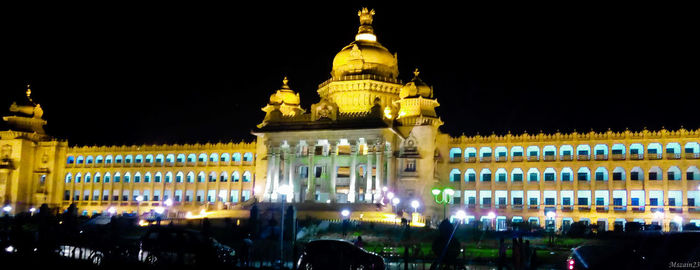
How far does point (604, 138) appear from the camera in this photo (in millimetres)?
68938

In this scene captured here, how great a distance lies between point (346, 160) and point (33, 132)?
4086cm

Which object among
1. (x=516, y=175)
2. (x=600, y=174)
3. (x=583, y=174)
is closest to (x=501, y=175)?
(x=516, y=175)

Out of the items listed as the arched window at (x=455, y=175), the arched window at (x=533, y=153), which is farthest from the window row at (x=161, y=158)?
the arched window at (x=533, y=153)

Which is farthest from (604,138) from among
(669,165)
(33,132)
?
(33,132)

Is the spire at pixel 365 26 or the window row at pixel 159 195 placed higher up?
the spire at pixel 365 26

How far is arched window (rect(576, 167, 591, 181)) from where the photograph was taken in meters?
69.4

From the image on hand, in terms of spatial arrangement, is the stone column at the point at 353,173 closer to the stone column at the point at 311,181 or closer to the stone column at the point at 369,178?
the stone column at the point at 369,178

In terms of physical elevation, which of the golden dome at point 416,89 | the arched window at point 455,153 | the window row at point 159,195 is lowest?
the window row at point 159,195

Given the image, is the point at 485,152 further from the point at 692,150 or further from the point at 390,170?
the point at 692,150

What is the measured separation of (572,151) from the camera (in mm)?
70188

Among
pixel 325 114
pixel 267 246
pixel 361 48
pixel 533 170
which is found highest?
pixel 361 48

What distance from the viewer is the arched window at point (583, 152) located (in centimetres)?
6944

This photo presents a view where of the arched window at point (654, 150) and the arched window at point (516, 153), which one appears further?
the arched window at point (516, 153)

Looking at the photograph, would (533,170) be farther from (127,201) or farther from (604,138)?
(127,201)
